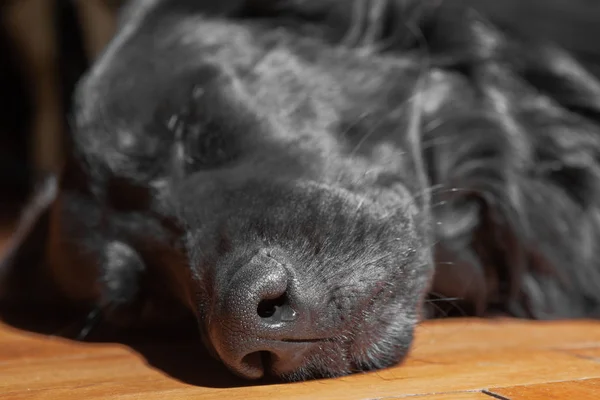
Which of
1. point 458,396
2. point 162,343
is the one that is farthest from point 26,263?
point 458,396

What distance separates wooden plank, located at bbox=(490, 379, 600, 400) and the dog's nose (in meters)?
0.26

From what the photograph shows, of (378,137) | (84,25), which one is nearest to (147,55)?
(378,137)

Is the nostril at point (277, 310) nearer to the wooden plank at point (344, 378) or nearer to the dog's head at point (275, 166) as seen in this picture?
the dog's head at point (275, 166)

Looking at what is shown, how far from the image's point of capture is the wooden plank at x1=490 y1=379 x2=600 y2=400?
94 centimetres

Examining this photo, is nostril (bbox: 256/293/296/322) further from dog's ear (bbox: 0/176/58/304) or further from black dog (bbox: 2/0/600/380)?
dog's ear (bbox: 0/176/58/304)

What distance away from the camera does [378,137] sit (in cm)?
140

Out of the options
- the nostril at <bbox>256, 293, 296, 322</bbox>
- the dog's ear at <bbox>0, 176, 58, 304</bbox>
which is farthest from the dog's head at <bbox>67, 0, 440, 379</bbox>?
the dog's ear at <bbox>0, 176, 58, 304</bbox>

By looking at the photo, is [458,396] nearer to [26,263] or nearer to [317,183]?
[317,183]

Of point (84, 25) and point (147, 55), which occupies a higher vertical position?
point (147, 55)

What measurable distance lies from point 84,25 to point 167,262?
3.18 m

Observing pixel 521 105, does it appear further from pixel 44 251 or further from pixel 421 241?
pixel 44 251

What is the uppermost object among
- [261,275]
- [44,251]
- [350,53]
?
[350,53]

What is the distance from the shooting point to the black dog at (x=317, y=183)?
1.05 m

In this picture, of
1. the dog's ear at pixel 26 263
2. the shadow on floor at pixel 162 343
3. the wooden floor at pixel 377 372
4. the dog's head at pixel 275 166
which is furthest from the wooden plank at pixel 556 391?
the dog's ear at pixel 26 263
